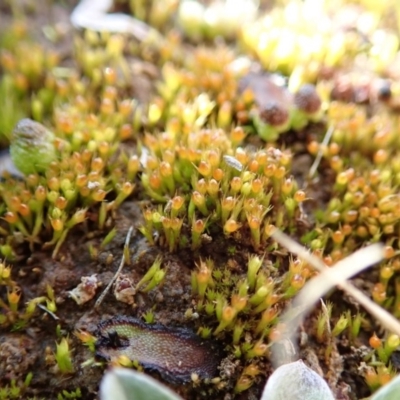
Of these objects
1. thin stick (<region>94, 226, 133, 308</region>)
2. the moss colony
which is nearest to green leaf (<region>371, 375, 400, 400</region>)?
the moss colony

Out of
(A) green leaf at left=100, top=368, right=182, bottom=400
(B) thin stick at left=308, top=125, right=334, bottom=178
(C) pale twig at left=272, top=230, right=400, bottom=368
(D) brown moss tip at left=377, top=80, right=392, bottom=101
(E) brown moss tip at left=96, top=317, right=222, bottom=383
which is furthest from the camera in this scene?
(D) brown moss tip at left=377, top=80, right=392, bottom=101

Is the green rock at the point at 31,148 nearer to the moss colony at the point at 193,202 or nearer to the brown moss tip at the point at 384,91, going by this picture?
the moss colony at the point at 193,202

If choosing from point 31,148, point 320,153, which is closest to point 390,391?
point 320,153

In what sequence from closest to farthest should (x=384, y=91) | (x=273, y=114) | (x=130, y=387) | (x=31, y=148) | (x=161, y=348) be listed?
(x=130, y=387)
(x=161, y=348)
(x=31, y=148)
(x=273, y=114)
(x=384, y=91)

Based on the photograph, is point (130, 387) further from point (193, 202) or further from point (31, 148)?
point (31, 148)

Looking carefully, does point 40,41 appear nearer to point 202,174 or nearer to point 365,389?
Result: point 202,174

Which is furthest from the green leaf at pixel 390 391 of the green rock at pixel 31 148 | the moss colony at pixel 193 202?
the green rock at pixel 31 148

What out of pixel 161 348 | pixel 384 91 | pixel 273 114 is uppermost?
pixel 384 91

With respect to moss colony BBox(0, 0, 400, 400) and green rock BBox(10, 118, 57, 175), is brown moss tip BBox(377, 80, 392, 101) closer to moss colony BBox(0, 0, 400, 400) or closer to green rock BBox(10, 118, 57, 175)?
moss colony BBox(0, 0, 400, 400)
